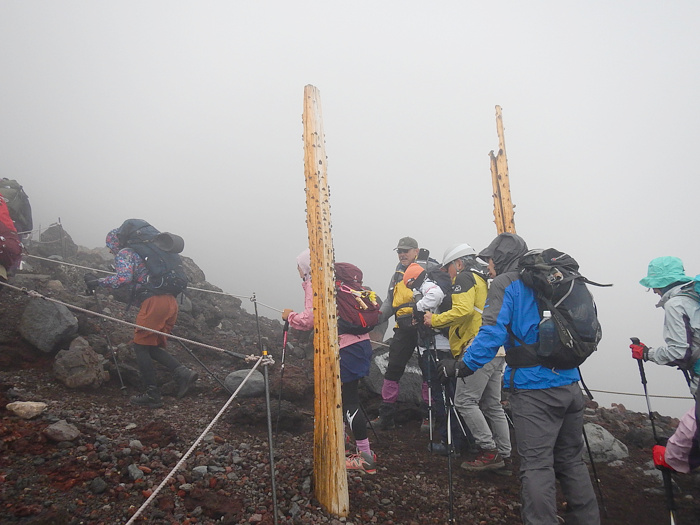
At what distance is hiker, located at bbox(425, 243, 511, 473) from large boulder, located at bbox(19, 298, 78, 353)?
6365mm

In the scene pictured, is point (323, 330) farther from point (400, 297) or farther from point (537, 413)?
point (400, 297)

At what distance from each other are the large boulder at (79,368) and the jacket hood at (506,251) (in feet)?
21.0

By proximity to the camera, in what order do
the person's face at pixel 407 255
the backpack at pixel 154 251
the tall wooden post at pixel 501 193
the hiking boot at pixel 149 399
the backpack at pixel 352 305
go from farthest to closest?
the tall wooden post at pixel 501 193 → the person's face at pixel 407 255 → the backpack at pixel 154 251 → the hiking boot at pixel 149 399 → the backpack at pixel 352 305

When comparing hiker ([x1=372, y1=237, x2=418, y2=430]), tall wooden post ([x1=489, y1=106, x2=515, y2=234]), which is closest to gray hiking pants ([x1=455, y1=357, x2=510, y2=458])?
hiker ([x1=372, y1=237, x2=418, y2=430])

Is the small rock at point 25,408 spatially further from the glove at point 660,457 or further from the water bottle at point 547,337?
the glove at point 660,457

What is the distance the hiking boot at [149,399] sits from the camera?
6.08m

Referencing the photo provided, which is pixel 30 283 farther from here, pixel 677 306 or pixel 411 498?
pixel 677 306

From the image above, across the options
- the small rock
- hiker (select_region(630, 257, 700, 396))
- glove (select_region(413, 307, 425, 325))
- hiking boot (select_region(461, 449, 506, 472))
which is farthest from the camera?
glove (select_region(413, 307, 425, 325))

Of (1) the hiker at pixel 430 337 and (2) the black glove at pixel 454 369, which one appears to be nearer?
(2) the black glove at pixel 454 369

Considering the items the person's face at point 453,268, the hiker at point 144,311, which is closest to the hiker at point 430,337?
the person's face at point 453,268

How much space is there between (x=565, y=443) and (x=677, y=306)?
7.22 feet

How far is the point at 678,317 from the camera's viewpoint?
4.19 m

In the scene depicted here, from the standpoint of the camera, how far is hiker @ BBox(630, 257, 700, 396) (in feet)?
13.4

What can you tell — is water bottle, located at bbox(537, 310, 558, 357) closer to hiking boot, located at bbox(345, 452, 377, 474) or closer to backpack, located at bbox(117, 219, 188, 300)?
hiking boot, located at bbox(345, 452, 377, 474)
